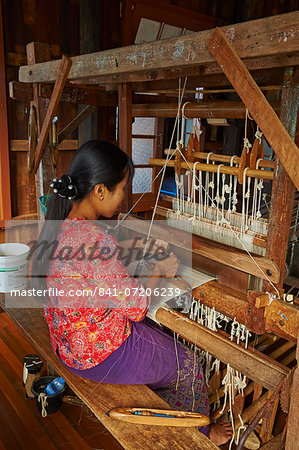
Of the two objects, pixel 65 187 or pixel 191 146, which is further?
pixel 191 146

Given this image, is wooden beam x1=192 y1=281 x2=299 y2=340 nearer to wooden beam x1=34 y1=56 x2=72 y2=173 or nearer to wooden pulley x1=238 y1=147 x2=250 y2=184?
wooden pulley x1=238 y1=147 x2=250 y2=184

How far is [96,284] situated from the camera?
1579mm

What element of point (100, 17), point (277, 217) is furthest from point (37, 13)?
point (277, 217)

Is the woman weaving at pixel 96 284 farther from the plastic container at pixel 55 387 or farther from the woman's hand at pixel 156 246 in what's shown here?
the plastic container at pixel 55 387

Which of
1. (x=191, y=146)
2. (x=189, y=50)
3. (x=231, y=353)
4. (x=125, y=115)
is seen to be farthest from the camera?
(x=125, y=115)

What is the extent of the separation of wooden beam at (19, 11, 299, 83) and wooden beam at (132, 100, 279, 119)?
0.27 metres

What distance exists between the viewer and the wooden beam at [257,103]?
3.98 ft

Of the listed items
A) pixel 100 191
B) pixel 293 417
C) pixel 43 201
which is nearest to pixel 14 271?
pixel 43 201

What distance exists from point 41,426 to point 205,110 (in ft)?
6.80

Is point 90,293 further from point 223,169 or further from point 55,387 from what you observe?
point 55,387

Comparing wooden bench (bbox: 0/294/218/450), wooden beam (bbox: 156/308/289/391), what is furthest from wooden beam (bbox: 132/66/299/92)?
wooden bench (bbox: 0/294/218/450)

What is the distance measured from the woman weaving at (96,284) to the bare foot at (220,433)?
579 millimetres

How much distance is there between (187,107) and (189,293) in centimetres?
91

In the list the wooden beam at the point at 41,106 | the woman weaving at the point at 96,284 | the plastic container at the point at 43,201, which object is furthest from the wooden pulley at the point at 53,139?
the woman weaving at the point at 96,284
